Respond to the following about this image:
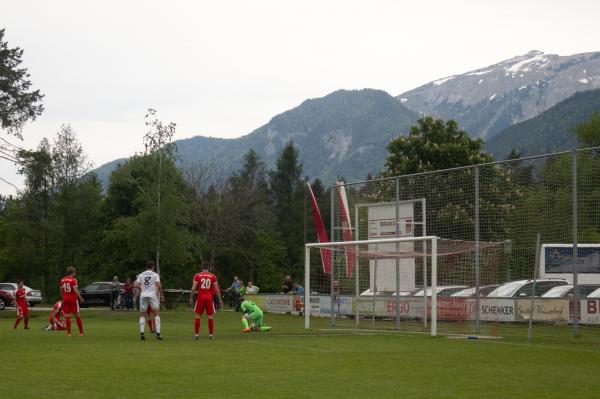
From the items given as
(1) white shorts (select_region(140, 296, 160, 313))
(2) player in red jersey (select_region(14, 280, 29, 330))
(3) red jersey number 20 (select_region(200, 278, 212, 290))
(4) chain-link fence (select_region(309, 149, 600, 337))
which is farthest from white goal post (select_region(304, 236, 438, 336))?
(2) player in red jersey (select_region(14, 280, 29, 330))

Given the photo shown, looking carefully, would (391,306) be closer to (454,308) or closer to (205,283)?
(454,308)

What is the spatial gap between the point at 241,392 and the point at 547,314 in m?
17.4

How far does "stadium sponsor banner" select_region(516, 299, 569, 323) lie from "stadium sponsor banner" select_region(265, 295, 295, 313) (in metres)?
18.9

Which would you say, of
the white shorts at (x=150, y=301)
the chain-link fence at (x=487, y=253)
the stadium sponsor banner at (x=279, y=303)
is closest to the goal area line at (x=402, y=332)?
the chain-link fence at (x=487, y=253)

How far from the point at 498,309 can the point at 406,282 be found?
3.00 m

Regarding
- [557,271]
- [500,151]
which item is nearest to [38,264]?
[557,271]

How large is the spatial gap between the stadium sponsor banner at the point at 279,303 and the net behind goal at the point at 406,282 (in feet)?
39.9

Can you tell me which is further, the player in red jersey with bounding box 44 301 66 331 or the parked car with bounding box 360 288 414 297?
the parked car with bounding box 360 288 414 297

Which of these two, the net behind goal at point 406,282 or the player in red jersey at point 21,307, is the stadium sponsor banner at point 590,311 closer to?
the net behind goal at point 406,282

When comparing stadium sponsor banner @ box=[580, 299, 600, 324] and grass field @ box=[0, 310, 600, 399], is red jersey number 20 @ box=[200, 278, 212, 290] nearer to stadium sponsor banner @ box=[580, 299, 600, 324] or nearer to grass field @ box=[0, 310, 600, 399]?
grass field @ box=[0, 310, 600, 399]

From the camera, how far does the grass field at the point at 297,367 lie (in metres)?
12.5

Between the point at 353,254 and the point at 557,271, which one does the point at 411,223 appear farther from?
the point at 557,271

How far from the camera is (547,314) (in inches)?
1091

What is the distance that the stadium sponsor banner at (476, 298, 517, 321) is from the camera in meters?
28.1
